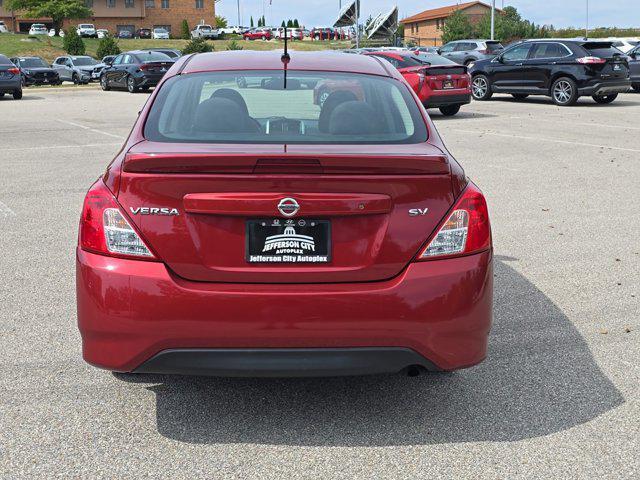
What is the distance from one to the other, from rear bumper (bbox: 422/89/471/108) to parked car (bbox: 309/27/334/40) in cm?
9476

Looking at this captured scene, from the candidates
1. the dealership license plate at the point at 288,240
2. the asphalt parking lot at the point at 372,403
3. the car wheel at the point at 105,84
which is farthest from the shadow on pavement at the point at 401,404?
the car wheel at the point at 105,84

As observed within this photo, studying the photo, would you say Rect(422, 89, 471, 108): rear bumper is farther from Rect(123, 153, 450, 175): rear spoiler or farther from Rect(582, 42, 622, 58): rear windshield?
Rect(123, 153, 450, 175): rear spoiler

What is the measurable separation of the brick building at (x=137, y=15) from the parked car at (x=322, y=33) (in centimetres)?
1297

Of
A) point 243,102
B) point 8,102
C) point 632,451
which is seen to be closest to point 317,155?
point 243,102

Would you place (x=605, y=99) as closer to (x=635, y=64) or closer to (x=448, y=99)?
(x=635, y=64)

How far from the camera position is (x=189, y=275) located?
3.66 m

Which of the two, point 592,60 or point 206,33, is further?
point 206,33

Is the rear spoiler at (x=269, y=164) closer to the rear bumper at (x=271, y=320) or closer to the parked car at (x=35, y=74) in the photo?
the rear bumper at (x=271, y=320)

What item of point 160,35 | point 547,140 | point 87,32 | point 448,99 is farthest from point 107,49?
point 547,140

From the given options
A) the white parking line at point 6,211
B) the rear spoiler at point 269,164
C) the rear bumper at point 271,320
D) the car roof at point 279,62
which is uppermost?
the car roof at point 279,62

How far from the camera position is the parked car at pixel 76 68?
145 feet

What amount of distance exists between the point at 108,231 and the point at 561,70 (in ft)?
70.5

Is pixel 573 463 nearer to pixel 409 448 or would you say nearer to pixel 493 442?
pixel 493 442

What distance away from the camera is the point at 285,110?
492cm
